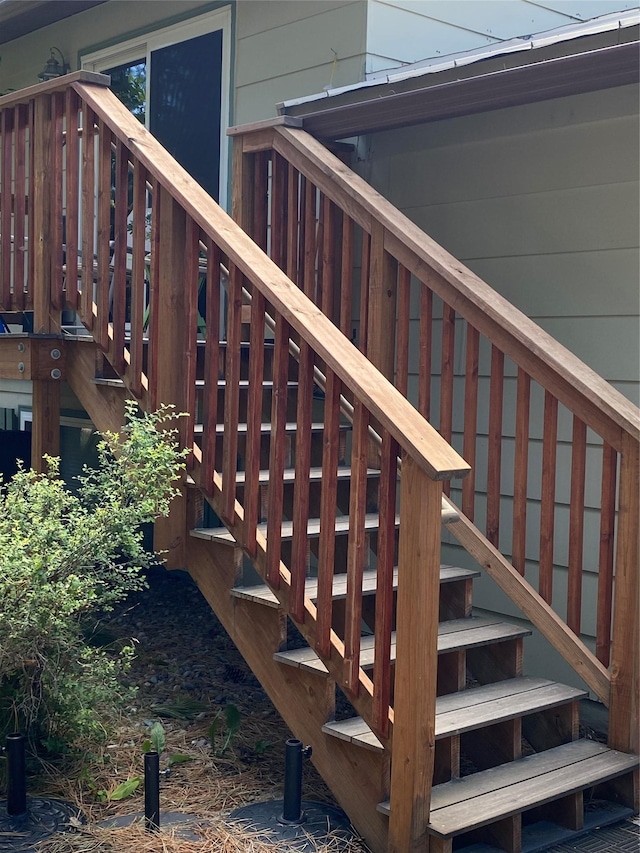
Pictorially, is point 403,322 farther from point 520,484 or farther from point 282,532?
point 282,532

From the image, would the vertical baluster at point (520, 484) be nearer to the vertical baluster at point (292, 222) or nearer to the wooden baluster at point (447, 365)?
the wooden baluster at point (447, 365)

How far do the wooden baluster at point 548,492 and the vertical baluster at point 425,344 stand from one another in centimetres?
62

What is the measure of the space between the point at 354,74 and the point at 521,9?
1.44 m

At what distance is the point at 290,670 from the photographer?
3.24m

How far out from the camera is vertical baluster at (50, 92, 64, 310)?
421 centimetres

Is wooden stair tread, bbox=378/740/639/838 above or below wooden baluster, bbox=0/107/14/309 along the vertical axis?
below

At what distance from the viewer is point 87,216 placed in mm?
4098

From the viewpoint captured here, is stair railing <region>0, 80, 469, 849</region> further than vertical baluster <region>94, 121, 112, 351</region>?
No

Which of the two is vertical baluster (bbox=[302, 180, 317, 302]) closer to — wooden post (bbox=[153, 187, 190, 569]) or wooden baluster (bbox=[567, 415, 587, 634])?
wooden post (bbox=[153, 187, 190, 569])

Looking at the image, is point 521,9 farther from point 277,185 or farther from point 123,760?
point 123,760

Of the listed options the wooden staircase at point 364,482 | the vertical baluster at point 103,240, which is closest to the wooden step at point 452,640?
the wooden staircase at point 364,482

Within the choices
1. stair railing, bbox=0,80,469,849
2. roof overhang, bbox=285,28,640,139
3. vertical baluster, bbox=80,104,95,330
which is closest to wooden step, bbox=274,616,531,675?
stair railing, bbox=0,80,469,849

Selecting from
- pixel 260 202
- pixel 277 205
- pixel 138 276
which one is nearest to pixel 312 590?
pixel 138 276

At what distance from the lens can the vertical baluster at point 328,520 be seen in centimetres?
297
